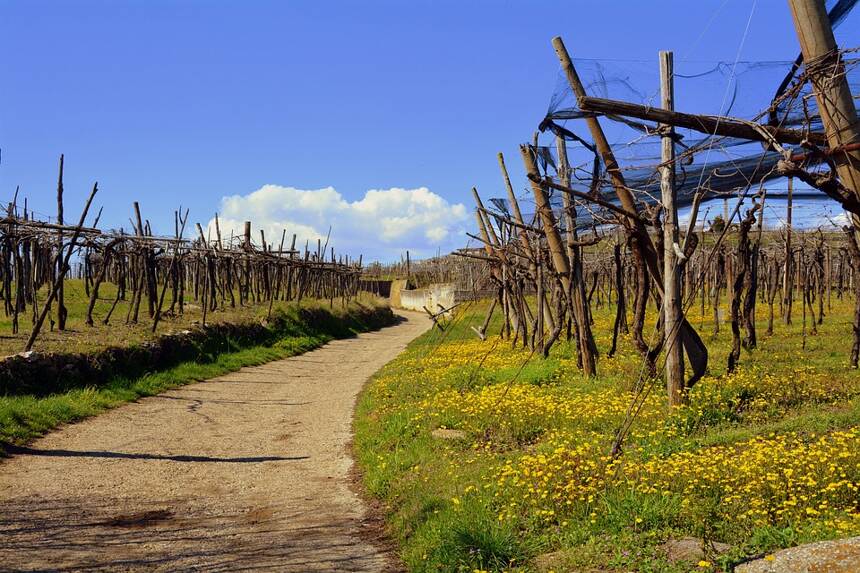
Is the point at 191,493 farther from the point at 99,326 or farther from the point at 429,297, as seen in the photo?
the point at 429,297

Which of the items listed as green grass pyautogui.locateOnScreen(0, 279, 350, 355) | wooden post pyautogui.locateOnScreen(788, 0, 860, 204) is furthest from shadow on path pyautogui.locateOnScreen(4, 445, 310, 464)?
wooden post pyautogui.locateOnScreen(788, 0, 860, 204)

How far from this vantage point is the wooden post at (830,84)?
4.82 metres

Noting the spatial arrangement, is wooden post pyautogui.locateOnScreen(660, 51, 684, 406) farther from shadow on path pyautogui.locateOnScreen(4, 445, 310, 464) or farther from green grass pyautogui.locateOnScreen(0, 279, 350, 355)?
green grass pyautogui.locateOnScreen(0, 279, 350, 355)

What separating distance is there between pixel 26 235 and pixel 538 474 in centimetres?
1618

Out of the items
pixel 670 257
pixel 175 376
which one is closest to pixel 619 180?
pixel 670 257

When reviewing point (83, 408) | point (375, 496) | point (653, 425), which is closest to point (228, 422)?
point (83, 408)

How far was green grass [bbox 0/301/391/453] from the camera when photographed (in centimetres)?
1132

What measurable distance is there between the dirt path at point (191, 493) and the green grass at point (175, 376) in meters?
0.38

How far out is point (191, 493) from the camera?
862 cm

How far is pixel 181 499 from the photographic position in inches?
328

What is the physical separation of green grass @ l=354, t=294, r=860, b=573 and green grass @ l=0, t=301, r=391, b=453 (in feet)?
15.8

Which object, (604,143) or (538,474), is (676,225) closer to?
(604,143)

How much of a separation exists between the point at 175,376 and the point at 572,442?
11.9 meters

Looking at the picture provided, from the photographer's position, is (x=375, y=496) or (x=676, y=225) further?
(x=676, y=225)
